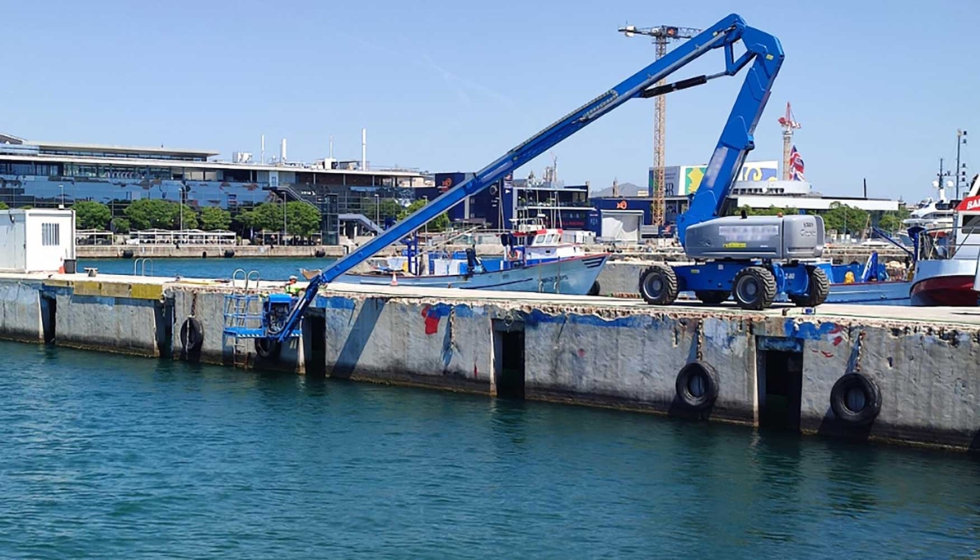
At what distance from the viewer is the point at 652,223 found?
17150cm

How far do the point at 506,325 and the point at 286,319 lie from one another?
920cm

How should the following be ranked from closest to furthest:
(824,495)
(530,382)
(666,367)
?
(824,495)
(666,367)
(530,382)

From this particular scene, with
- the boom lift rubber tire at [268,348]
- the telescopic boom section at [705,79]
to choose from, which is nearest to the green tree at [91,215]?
the boom lift rubber tire at [268,348]

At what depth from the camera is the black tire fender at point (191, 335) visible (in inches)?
1647

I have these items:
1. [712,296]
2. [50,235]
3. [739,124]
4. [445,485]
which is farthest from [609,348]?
[50,235]

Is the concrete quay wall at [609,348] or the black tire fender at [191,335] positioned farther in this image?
the black tire fender at [191,335]

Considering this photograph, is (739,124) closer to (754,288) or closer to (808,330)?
(754,288)

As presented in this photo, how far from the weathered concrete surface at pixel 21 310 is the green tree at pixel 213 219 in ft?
351

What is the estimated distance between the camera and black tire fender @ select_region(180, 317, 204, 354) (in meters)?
41.8

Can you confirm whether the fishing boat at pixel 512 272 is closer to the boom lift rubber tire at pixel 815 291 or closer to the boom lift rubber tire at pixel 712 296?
the boom lift rubber tire at pixel 712 296

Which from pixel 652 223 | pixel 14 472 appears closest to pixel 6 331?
pixel 14 472

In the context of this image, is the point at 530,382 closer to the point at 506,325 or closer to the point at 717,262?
the point at 506,325

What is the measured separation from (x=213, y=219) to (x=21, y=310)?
108 m

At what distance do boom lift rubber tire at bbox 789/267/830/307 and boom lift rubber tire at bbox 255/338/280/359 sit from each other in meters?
17.9
